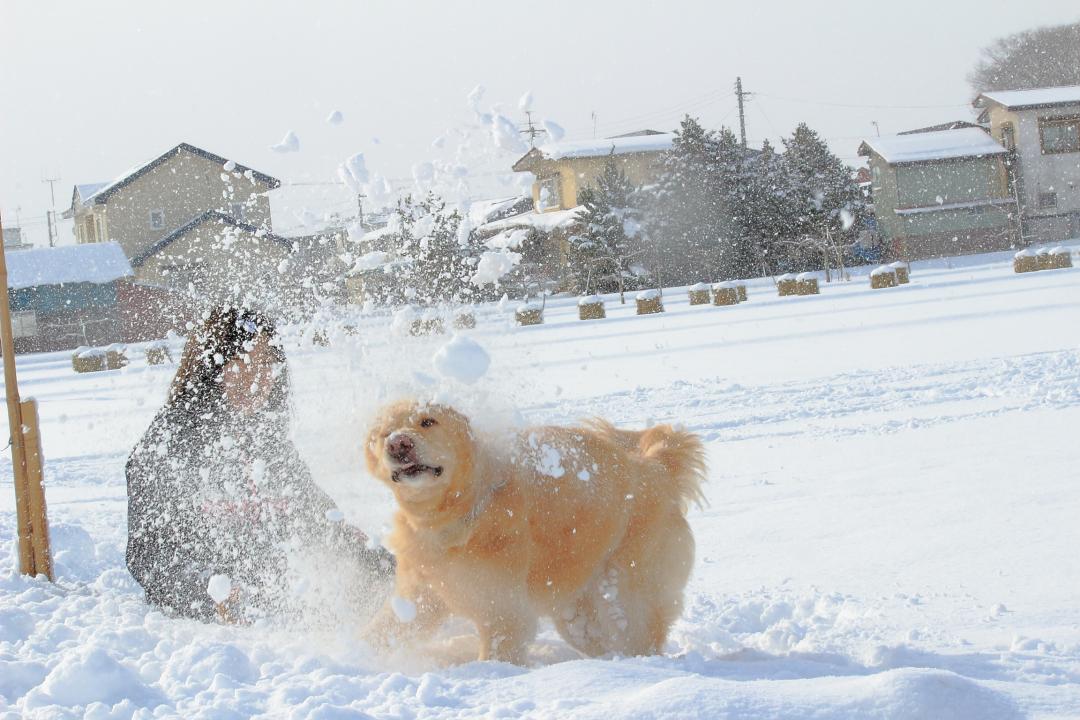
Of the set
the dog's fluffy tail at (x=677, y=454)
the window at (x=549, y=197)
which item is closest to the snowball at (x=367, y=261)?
the dog's fluffy tail at (x=677, y=454)

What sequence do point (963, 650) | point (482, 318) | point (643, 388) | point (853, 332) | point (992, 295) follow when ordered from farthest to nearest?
point (992, 295) → point (853, 332) → point (643, 388) → point (482, 318) → point (963, 650)

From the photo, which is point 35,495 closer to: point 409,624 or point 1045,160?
point 409,624

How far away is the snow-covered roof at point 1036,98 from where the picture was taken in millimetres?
45344

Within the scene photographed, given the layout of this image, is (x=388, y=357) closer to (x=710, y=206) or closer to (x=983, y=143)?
(x=710, y=206)

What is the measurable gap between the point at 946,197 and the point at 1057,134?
5.85 metres

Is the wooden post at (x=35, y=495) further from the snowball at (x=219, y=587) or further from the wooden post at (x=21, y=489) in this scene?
the snowball at (x=219, y=587)

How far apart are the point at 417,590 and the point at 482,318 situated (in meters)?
1.42

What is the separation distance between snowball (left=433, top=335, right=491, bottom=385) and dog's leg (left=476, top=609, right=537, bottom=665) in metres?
0.82

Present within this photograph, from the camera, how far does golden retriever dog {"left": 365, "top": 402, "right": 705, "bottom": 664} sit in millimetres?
3471

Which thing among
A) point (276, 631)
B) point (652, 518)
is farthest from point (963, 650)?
point (276, 631)

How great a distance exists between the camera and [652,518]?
3953 millimetres

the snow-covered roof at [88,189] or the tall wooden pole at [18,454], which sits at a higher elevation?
the snow-covered roof at [88,189]

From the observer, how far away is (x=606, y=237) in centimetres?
3728

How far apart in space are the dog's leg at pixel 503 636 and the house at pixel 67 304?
36.7 m
